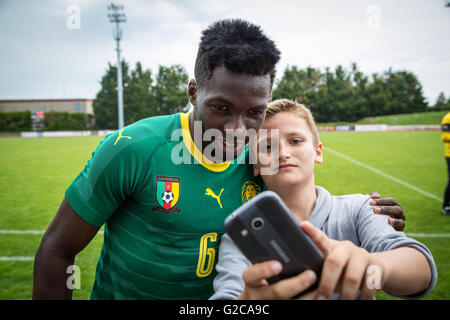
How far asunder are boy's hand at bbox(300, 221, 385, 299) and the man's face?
0.64 metres

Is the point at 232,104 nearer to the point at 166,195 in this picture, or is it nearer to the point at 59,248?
the point at 166,195

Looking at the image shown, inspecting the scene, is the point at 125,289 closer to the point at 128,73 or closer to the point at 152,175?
the point at 152,175

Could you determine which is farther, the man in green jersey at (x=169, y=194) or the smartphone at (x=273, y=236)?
the man in green jersey at (x=169, y=194)

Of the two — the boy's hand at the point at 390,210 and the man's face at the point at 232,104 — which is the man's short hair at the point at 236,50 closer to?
the man's face at the point at 232,104

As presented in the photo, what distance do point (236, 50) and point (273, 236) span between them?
0.84 m

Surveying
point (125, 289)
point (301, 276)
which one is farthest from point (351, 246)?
point (125, 289)

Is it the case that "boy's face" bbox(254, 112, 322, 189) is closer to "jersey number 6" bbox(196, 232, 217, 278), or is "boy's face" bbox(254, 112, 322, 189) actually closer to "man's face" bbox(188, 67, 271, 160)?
"man's face" bbox(188, 67, 271, 160)

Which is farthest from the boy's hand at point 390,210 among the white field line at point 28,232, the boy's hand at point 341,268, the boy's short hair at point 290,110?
the white field line at point 28,232

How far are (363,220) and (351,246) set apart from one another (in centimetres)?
63

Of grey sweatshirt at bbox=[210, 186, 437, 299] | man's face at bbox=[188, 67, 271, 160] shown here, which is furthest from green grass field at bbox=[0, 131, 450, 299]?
man's face at bbox=[188, 67, 271, 160]

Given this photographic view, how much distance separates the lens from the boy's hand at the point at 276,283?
91 cm

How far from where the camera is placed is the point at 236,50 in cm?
139

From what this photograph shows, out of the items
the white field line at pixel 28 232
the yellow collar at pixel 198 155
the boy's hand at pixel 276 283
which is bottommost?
the white field line at pixel 28 232
